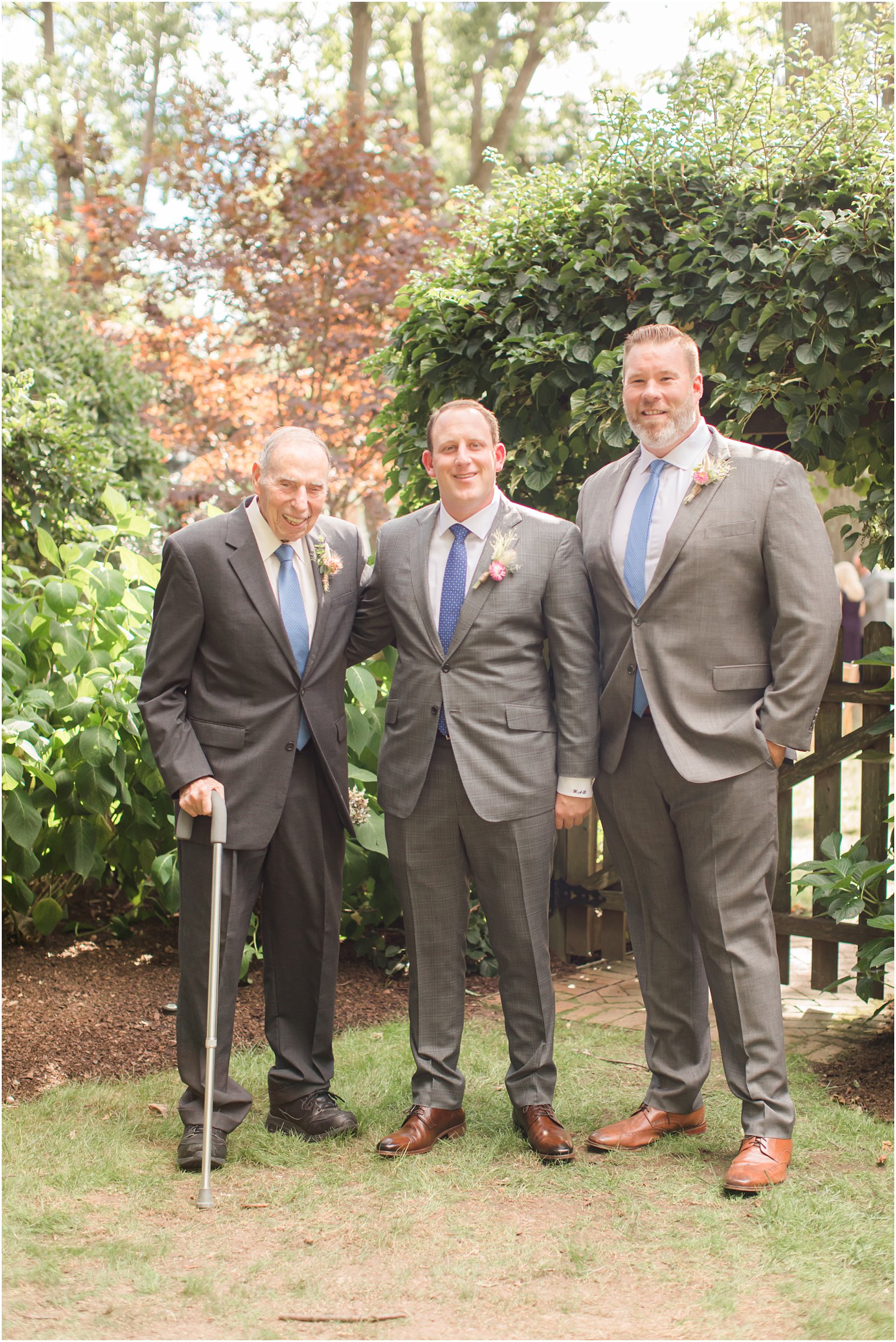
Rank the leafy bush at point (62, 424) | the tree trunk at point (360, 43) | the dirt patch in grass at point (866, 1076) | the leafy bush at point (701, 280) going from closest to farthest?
the dirt patch in grass at point (866, 1076), the leafy bush at point (701, 280), the leafy bush at point (62, 424), the tree trunk at point (360, 43)

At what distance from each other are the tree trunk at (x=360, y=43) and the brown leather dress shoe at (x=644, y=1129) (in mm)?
12661

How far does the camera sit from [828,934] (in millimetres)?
4320

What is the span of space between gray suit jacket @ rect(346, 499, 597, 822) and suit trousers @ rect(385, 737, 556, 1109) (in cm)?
7

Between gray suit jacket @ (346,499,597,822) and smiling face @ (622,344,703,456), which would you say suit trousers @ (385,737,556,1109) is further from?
smiling face @ (622,344,703,456)

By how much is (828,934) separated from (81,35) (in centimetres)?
2356

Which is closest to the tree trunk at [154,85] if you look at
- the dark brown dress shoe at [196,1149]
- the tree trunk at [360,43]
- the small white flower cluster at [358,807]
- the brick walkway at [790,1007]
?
the tree trunk at [360,43]

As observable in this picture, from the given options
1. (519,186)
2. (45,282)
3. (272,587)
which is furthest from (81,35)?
(272,587)

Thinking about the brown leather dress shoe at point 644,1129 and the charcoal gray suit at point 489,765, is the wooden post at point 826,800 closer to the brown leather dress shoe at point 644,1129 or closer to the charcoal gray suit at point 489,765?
the brown leather dress shoe at point 644,1129

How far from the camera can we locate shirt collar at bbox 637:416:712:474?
127 inches

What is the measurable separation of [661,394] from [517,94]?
49.1 ft

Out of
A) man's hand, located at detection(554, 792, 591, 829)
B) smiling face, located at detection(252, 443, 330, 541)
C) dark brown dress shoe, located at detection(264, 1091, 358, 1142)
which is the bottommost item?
dark brown dress shoe, located at detection(264, 1091, 358, 1142)

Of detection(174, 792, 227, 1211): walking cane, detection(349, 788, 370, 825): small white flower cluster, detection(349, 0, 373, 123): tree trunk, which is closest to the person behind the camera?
detection(174, 792, 227, 1211): walking cane

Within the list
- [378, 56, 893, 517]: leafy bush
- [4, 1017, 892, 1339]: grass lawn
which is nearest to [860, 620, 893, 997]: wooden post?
[378, 56, 893, 517]: leafy bush

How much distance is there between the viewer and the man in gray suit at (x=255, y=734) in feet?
10.6
